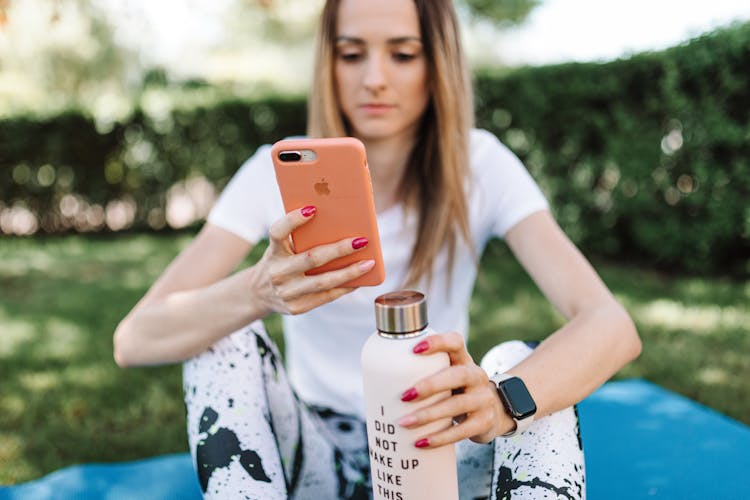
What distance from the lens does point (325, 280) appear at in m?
1.21

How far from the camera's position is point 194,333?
1.50m

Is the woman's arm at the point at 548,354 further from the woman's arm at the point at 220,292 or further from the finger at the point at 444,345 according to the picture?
the woman's arm at the point at 220,292

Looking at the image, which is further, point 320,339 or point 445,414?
point 320,339

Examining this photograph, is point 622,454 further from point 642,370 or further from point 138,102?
point 138,102

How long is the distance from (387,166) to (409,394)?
43.2 inches

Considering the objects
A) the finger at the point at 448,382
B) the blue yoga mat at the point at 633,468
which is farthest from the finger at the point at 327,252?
the blue yoga mat at the point at 633,468

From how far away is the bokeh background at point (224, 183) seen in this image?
11.3 feet

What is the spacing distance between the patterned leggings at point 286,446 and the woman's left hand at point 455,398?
0.58 feet

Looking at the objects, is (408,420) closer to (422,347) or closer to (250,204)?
(422,347)

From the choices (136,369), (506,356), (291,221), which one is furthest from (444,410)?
(136,369)

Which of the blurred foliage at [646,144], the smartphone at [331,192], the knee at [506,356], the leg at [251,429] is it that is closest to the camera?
the smartphone at [331,192]

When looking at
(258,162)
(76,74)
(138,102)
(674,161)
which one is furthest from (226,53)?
(258,162)

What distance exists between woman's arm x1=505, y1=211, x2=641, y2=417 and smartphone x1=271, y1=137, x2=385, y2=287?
17.5 inches

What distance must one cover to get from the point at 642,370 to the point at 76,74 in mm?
16688
